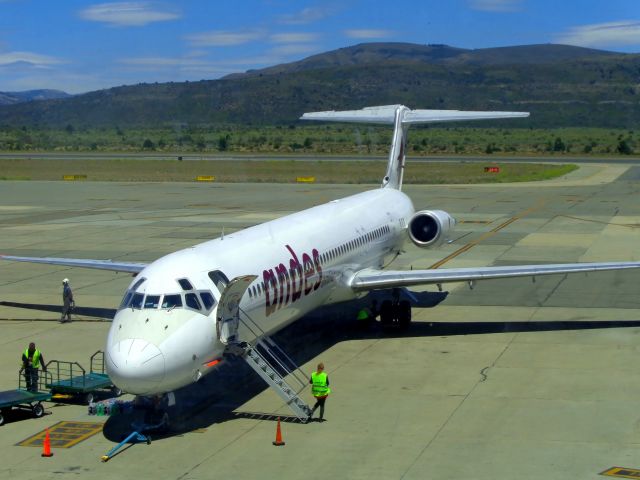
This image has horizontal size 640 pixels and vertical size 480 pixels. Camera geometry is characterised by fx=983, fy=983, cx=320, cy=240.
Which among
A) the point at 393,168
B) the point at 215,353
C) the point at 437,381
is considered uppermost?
the point at 393,168

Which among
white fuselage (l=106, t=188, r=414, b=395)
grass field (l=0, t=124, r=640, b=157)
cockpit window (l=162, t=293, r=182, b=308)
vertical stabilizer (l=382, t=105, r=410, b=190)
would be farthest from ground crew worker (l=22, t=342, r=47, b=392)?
grass field (l=0, t=124, r=640, b=157)

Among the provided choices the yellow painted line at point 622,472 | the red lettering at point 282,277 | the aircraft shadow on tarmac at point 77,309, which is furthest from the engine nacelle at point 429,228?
the yellow painted line at point 622,472

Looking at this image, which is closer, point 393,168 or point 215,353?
point 215,353

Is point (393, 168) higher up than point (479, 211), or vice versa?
point (393, 168)

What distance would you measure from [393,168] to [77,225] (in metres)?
24.3

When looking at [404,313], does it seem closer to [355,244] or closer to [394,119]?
[355,244]

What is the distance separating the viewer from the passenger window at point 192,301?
18.5m

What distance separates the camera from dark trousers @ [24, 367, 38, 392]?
20.2 meters

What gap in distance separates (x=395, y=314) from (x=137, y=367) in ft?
36.6

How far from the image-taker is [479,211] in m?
58.8

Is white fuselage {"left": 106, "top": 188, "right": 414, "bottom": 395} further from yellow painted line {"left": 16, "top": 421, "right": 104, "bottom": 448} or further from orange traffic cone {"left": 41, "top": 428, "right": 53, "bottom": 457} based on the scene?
yellow painted line {"left": 16, "top": 421, "right": 104, "bottom": 448}

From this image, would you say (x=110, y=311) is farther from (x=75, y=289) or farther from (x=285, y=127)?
(x=285, y=127)

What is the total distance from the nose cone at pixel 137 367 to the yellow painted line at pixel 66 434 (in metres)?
1.66

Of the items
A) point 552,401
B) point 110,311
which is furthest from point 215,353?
point 110,311
